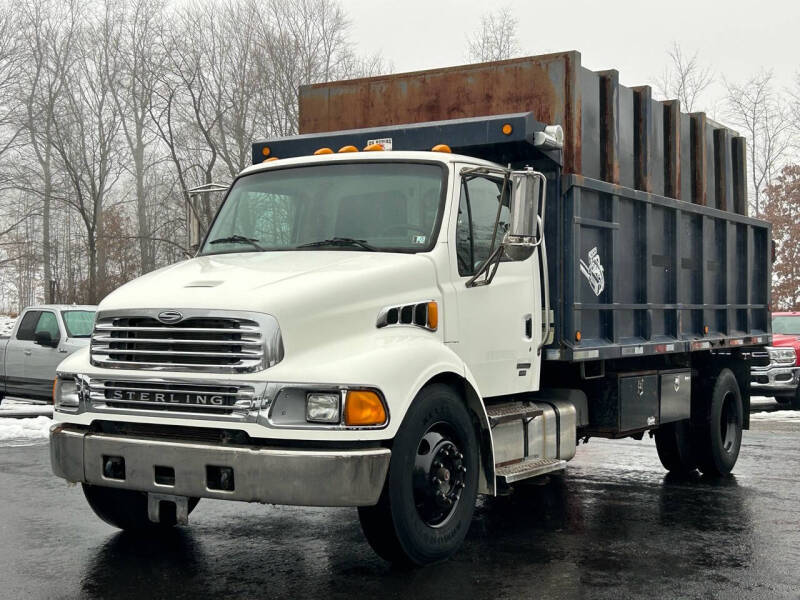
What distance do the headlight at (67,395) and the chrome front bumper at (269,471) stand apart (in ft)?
1.96

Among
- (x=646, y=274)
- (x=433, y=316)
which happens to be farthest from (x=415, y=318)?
(x=646, y=274)

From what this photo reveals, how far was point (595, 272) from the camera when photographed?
26.8ft

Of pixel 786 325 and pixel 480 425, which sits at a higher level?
pixel 786 325

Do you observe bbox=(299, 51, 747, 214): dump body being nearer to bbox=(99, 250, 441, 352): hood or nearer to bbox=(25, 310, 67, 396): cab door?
bbox=(99, 250, 441, 352): hood

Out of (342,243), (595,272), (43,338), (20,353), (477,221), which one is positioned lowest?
→ (20,353)

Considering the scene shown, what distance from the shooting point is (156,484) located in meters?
5.64

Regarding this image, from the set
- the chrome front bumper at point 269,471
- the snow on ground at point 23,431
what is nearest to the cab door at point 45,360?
the snow on ground at point 23,431

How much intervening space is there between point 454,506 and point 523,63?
12.1 feet

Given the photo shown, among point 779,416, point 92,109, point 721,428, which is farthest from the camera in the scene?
point 92,109

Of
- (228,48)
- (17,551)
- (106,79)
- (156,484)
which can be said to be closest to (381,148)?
(156,484)

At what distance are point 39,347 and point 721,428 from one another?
10.6 meters

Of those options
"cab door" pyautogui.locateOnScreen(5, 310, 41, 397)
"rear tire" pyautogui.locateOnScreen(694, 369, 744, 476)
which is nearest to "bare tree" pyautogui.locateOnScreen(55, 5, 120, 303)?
"cab door" pyautogui.locateOnScreen(5, 310, 41, 397)

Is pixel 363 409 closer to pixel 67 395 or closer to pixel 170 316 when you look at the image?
pixel 170 316

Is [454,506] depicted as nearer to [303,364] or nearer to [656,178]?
[303,364]
